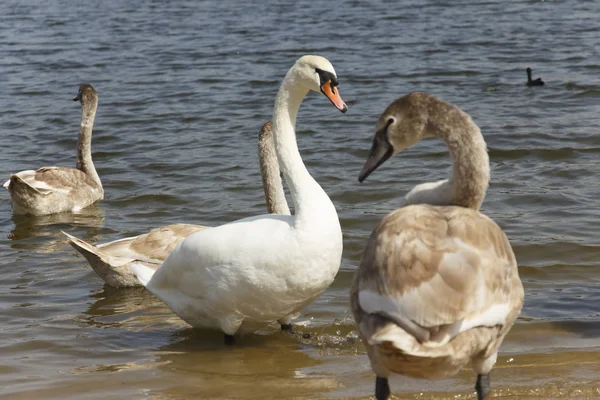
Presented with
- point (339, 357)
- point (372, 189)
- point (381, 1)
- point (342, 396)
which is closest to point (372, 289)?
point (342, 396)

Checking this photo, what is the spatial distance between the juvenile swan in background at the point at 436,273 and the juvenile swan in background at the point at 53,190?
6730 mm

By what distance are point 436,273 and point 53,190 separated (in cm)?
774

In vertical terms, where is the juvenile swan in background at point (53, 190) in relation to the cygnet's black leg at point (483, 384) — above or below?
below

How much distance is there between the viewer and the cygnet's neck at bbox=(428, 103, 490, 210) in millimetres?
4773

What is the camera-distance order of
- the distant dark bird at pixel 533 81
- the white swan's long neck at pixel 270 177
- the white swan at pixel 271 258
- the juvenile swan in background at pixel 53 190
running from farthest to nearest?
the distant dark bird at pixel 533 81
the juvenile swan in background at pixel 53 190
the white swan's long neck at pixel 270 177
the white swan at pixel 271 258

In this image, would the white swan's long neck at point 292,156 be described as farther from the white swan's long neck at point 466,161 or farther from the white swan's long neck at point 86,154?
the white swan's long neck at point 86,154

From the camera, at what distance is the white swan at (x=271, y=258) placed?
6.09 meters

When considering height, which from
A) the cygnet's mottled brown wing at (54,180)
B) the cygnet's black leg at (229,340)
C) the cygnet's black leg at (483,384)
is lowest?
the cygnet's black leg at (229,340)

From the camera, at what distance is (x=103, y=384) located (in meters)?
6.00

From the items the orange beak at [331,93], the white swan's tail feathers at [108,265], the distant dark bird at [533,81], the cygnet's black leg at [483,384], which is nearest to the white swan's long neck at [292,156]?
the orange beak at [331,93]

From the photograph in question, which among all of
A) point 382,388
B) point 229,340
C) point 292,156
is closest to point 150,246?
point 229,340

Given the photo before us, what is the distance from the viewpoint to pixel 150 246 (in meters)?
8.17

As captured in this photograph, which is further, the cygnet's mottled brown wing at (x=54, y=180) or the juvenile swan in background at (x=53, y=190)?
the cygnet's mottled brown wing at (x=54, y=180)

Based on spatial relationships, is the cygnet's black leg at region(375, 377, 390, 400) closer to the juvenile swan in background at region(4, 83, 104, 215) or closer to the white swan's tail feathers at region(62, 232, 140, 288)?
the white swan's tail feathers at region(62, 232, 140, 288)
